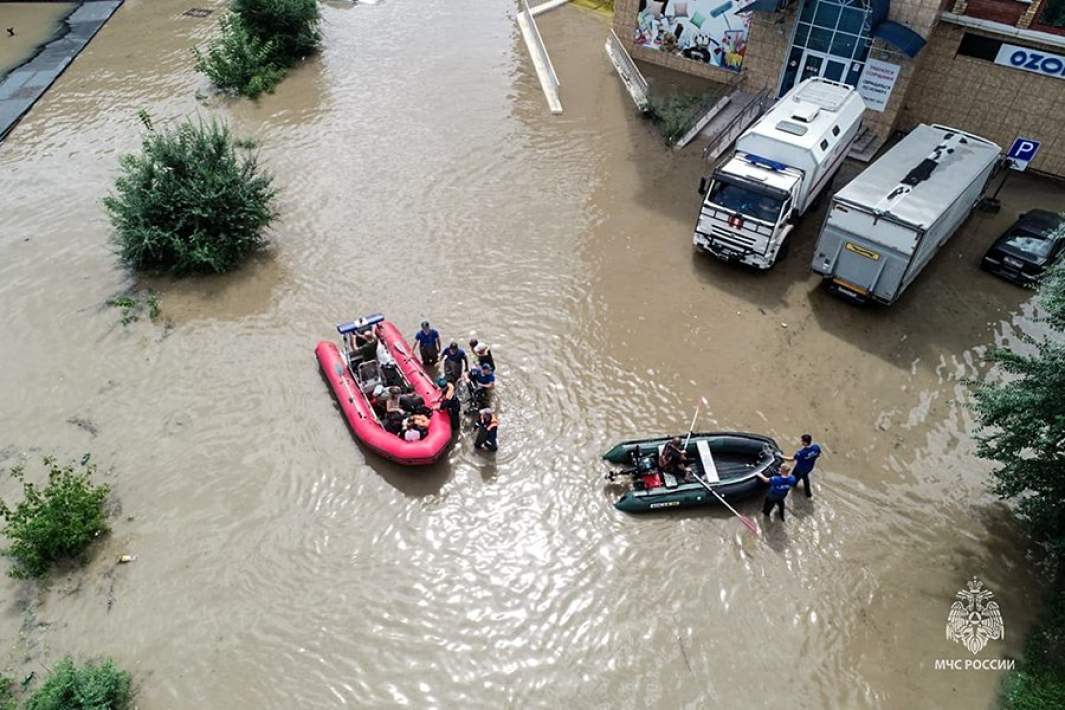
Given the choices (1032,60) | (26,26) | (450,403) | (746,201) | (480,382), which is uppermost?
(1032,60)

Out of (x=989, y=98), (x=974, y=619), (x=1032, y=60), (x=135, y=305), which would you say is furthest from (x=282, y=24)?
(x=974, y=619)

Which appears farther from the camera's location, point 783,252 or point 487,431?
point 783,252

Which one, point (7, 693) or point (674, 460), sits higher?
point (674, 460)

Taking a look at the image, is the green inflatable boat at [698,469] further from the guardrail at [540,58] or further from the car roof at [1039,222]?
the guardrail at [540,58]

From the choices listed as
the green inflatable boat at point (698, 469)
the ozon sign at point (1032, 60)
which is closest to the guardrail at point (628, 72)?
the ozon sign at point (1032, 60)

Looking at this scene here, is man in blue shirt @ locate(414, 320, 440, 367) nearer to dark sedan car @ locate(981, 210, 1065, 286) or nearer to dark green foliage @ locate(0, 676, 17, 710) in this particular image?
dark green foliage @ locate(0, 676, 17, 710)

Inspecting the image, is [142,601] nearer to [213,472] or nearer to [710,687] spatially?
[213,472]

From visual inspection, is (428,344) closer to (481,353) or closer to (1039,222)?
(481,353)

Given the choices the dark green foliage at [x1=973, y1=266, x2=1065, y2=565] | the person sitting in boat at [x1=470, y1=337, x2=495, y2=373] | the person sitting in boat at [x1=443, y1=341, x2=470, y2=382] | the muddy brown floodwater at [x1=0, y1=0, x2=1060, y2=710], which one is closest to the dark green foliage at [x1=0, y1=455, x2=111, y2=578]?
the muddy brown floodwater at [x1=0, y1=0, x2=1060, y2=710]
